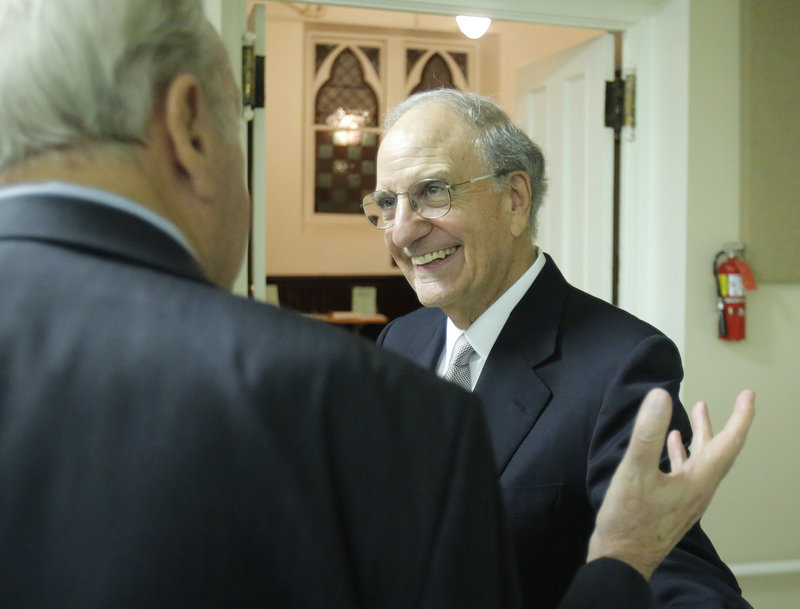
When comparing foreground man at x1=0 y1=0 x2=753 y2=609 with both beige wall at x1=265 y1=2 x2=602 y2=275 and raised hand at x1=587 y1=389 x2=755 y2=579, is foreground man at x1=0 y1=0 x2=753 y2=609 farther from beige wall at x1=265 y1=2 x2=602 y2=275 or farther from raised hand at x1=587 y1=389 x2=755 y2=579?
beige wall at x1=265 y1=2 x2=602 y2=275

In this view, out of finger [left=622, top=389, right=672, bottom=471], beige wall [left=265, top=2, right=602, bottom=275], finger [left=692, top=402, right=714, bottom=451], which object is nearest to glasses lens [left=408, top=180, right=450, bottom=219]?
finger [left=692, top=402, right=714, bottom=451]

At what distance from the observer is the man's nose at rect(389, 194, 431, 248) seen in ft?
5.59

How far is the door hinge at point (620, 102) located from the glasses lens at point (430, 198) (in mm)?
1296

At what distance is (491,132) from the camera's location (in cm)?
170

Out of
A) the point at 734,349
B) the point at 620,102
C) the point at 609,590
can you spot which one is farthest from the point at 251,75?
the point at 609,590

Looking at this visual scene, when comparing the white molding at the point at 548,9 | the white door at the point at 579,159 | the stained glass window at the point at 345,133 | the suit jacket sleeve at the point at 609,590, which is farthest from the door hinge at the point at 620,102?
the stained glass window at the point at 345,133

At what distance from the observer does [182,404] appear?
0.51 m

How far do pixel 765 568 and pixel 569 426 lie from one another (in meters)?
1.73

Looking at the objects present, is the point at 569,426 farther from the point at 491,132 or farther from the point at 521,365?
the point at 491,132

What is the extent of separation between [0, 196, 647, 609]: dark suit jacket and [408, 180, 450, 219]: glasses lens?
115 cm

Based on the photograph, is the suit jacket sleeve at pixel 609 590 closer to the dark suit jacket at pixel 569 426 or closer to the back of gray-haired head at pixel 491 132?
the dark suit jacket at pixel 569 426

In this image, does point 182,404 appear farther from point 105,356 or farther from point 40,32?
point 40,32

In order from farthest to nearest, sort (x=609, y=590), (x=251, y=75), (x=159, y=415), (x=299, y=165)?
(x=299, y=165)
(x=251, y=75)
(x=609, y=590)
(x=159, y=415)

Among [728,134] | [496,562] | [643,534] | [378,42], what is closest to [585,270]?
[728,134]
